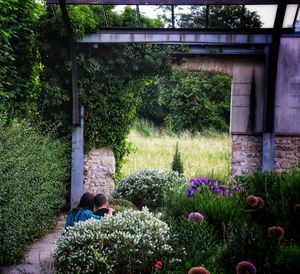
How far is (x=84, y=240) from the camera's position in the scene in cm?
Answer: 474

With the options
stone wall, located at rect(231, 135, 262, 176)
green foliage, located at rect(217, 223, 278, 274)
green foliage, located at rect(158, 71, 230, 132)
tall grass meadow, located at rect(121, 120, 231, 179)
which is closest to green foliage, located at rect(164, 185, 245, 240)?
green foliage, located at rect(217, 223, 278, 274)

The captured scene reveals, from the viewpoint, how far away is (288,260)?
13.0ft

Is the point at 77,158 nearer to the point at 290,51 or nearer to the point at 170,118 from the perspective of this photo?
the point at 290,51

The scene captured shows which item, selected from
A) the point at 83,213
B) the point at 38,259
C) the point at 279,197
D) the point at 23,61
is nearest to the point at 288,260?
the point at 279,197

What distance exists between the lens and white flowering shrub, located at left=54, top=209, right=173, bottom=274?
4609mm

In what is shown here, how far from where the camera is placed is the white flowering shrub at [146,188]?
902 centimetres

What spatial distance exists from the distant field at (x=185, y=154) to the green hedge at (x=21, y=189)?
748cm

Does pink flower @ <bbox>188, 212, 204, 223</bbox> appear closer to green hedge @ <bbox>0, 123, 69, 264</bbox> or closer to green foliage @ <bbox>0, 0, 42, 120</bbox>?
green hedge @ <bbox>0, 123, 69, 264</bbox>

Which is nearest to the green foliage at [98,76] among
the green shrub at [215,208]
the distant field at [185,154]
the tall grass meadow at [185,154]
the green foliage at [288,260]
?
the green shrub at [215,208]

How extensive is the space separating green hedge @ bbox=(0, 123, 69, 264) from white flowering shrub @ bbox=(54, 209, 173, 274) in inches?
43.1

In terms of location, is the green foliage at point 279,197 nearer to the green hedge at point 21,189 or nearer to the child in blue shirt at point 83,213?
the child in blue shirt at point 83,213

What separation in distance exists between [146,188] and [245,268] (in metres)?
5.48

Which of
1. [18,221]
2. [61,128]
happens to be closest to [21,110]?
[61,128]

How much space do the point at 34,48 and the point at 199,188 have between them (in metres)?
5.20
